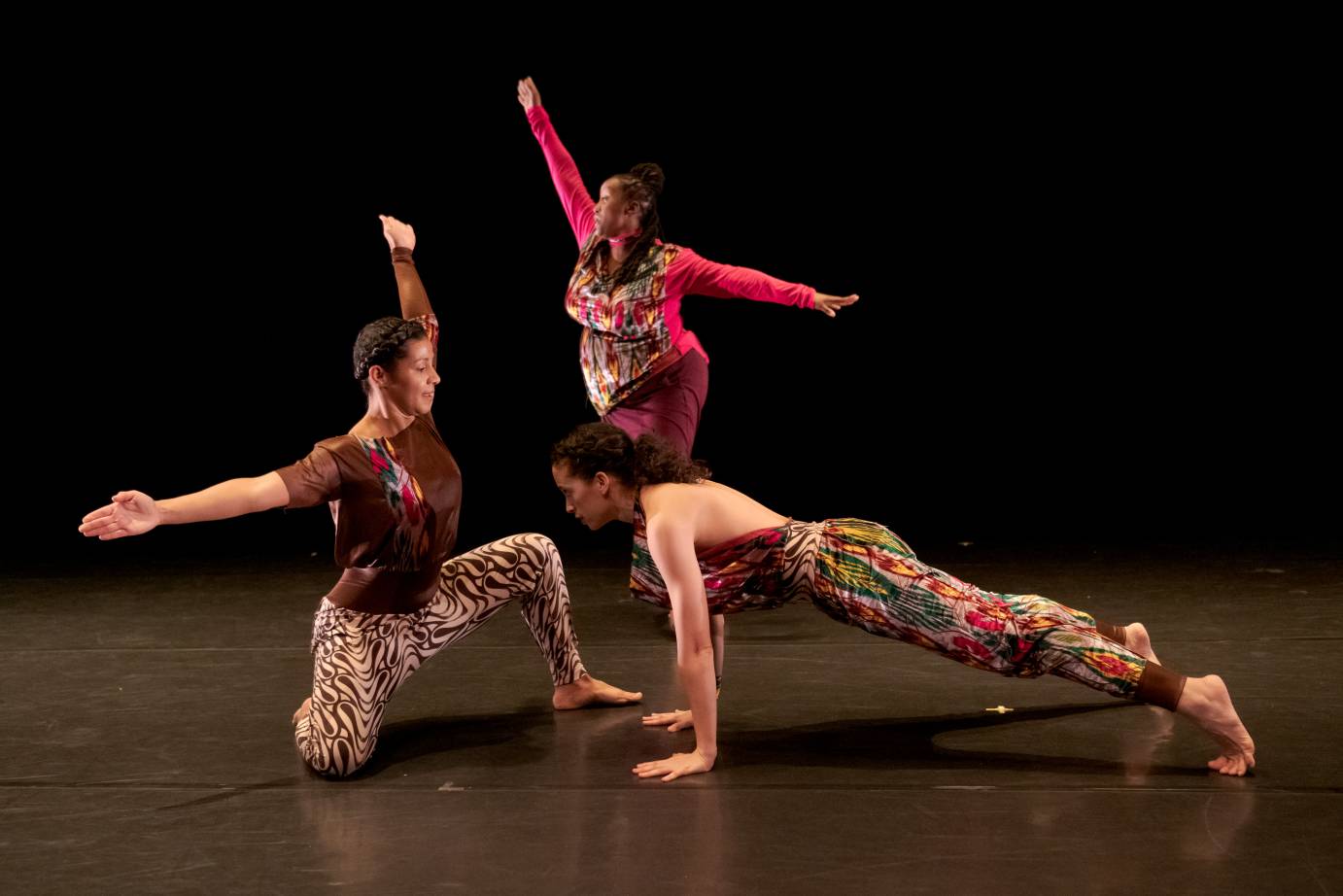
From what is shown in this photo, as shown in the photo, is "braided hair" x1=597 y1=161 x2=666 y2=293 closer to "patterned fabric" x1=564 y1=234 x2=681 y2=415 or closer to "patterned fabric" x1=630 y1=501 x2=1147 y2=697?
"patterned fabric" x1=564 y1=234 x2=681 y2=415

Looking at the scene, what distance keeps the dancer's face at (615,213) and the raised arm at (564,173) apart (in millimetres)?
154

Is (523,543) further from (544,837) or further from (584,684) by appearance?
(544,837)

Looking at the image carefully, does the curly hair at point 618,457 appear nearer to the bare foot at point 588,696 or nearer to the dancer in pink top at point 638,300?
the bare foot at point 588,696

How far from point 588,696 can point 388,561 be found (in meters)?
0.57

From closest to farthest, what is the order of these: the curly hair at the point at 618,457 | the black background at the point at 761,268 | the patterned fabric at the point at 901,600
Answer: the patterned fabric at the point at 901,600 < the curly hair at the point at 618,457 < the black background at the point at 761,268

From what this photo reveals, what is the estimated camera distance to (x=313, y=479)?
8.20 feet

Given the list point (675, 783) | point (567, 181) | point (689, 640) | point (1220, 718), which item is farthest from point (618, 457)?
point (567, 181)

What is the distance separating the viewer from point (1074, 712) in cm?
285

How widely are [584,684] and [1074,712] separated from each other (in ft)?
3.41

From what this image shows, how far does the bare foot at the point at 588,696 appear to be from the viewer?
9.84ft

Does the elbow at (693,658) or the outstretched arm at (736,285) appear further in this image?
the outstretched arm at (736,285)

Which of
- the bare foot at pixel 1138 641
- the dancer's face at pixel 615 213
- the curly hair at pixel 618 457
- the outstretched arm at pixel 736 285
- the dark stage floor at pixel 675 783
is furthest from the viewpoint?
the dancer's face at pixel 615 213

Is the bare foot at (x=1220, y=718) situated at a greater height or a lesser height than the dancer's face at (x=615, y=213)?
lesser

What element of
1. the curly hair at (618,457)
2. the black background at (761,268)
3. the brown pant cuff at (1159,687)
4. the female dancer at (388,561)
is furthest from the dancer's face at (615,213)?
the black background at (761,268)
